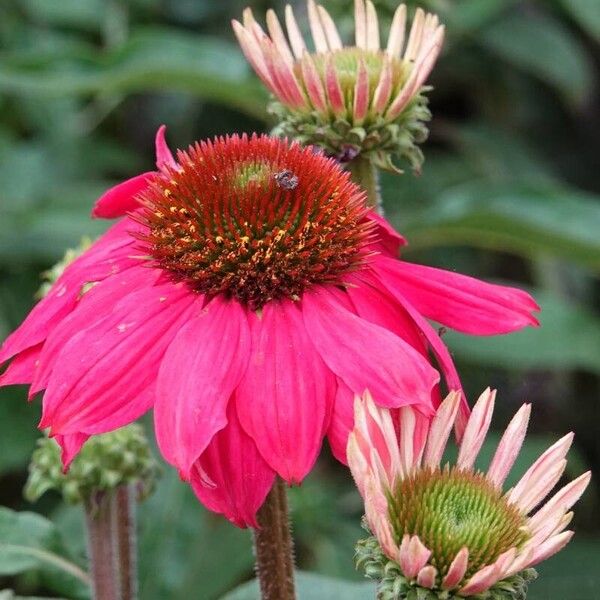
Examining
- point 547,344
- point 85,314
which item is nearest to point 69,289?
point 85,314

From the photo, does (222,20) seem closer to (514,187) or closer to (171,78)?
(171,78)

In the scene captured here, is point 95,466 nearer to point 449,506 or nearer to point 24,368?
point 24,368

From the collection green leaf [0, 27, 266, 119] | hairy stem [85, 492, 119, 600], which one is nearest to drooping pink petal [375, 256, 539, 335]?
hairy stem [85, 492, 119, 600]

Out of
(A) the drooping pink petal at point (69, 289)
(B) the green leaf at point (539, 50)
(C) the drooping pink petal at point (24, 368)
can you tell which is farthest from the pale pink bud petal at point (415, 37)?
(B) the green leaf at point (539, 50)

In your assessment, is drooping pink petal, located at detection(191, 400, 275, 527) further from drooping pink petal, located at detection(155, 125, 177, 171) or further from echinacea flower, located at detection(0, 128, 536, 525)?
drooping pink petal, located at detection(155, 125, 177, 171)

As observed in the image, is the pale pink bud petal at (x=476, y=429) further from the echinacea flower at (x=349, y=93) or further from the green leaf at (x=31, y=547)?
the green leaf at (x=31, y=547)
